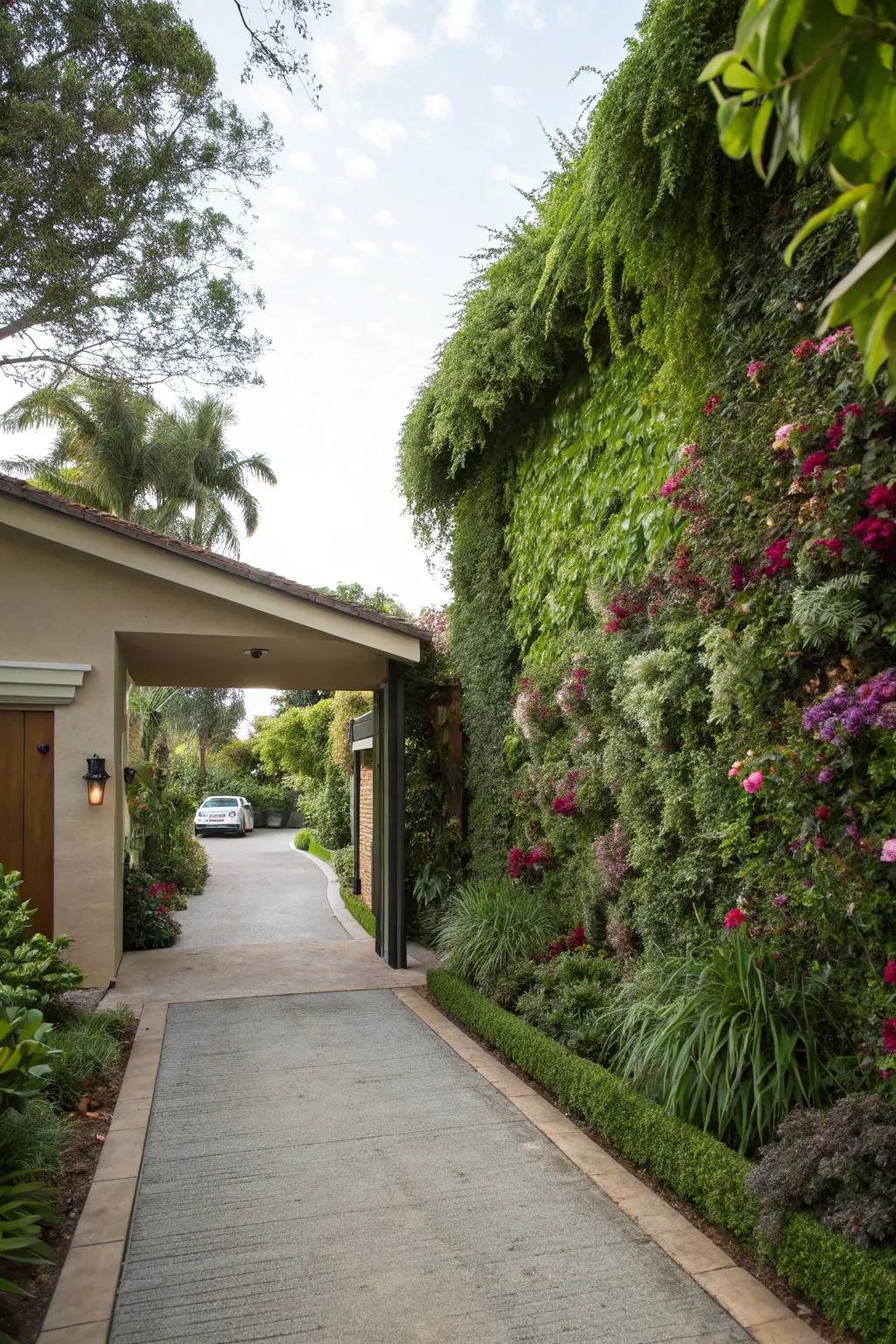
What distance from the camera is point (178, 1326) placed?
2.94 m

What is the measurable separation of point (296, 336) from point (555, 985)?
1113 cm

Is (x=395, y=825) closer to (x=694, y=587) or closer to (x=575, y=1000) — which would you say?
(x=575, y=1000)

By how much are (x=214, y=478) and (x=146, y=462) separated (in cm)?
392

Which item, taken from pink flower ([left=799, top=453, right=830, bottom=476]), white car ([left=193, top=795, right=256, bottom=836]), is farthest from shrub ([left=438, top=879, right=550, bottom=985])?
white car ([left=193, top=795, right=256, bottom=836])

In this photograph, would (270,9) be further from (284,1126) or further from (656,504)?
(284,1126)

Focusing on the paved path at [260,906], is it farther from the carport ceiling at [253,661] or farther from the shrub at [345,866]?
the carport ceiling at [253,661]

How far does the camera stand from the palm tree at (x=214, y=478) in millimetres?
25328

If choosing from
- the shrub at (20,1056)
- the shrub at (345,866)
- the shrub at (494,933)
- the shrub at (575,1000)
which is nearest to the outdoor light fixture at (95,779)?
the shrub at (494,933)

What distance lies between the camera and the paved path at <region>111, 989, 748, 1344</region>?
116 inches

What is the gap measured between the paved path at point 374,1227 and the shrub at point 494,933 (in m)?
1.28

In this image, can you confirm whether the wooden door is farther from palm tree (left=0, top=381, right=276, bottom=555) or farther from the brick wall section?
palm tree (left=0, top=381, right=276, bottom=555)

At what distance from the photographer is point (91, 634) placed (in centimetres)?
786

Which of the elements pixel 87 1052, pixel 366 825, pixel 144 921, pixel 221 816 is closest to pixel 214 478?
pixel 221 816

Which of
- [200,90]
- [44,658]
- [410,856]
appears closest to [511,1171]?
[44,658]
